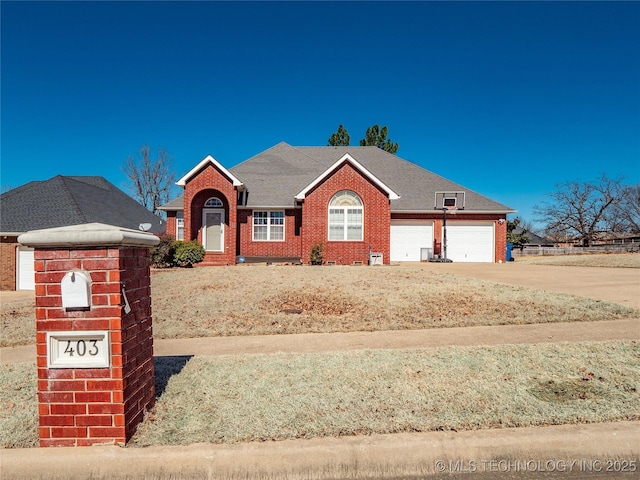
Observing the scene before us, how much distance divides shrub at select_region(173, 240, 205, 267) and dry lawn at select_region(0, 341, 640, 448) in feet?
44.8

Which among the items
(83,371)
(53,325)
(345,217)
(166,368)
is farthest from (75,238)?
(345,217)

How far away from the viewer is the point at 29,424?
349 cm

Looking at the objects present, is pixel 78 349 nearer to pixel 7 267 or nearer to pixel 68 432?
pixel 68 432

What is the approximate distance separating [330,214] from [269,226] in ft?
12.6

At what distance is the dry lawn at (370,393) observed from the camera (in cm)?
341

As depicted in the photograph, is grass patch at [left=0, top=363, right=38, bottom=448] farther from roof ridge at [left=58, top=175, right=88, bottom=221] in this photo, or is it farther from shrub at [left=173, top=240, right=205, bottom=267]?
roof ridge at [left=58, top=175, right=88, bottom=221]

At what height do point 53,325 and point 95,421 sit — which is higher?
point 53,325

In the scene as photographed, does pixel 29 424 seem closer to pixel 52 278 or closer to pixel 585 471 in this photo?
pixel 52 278

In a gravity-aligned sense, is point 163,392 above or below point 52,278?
below

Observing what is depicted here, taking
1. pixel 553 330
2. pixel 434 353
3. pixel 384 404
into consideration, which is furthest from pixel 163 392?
pixel 553 330

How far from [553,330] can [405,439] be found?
475 centimetres

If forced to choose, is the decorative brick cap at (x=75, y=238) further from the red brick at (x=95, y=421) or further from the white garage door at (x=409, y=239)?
the white garage door at (x=409, y=239)

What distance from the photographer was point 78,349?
3209mm

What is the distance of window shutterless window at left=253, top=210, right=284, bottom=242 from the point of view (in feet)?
71.7
